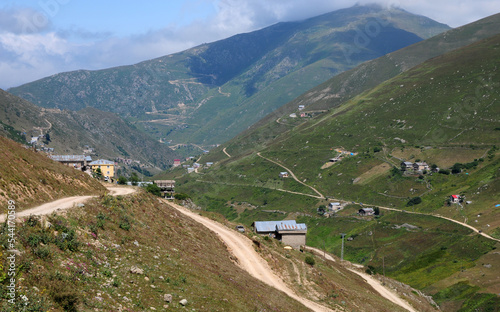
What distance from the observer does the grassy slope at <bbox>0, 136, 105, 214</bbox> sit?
114 ft

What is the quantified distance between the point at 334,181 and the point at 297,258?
119483 mm

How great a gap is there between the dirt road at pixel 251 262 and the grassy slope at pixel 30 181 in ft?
58.6

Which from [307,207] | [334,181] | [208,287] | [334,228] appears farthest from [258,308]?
[334,181]

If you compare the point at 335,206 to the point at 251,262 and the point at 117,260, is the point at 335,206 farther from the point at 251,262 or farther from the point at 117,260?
the point at 117,260

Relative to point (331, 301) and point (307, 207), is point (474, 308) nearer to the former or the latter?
point (331, 301)

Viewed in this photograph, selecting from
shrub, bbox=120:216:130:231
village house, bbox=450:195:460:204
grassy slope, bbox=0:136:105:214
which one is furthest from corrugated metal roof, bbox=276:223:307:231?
village house, bbox=450:195:460:204

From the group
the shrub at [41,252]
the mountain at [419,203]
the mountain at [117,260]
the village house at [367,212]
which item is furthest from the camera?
the village house at [367,212]

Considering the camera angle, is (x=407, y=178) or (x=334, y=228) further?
(x=407, y=178)

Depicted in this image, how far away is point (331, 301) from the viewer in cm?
4841

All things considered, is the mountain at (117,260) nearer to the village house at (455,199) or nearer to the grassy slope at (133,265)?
the grassy slope at (133,265)

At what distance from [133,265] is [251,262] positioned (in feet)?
76.9

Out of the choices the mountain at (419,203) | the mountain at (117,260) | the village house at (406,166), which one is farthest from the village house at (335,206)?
the mountain at (117,260)

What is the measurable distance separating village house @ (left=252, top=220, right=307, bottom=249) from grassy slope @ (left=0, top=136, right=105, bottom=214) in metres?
47.8

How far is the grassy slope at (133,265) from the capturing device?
74.1 ft
